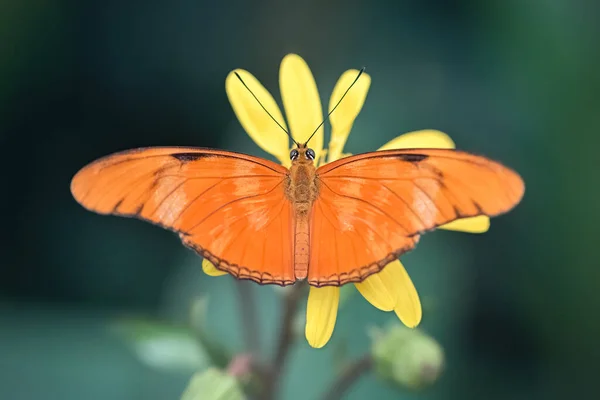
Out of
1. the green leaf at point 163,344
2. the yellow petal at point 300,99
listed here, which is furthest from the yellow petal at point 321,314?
the green leaf at point 163,344

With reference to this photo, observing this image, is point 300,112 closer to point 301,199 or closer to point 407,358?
point 301,199

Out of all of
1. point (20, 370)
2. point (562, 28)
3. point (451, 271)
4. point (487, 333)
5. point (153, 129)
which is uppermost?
point (562, 28)

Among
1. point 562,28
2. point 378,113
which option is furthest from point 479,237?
point 562,28

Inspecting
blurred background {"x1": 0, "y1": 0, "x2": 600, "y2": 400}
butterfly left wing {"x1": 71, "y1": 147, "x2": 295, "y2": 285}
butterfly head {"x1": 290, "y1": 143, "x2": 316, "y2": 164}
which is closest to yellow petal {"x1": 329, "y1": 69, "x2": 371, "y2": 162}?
butterfly head {"x1": 290, "y1": 143, "x2": 316, "y2": 164}

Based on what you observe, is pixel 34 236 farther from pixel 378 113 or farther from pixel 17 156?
pixel 378 113

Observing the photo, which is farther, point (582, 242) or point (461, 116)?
point (461, 116)

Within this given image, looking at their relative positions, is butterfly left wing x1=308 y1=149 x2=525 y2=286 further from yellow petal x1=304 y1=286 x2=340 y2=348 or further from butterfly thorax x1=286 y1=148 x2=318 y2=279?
yellow petal x1=304 y1=286 x2=340 y2=348

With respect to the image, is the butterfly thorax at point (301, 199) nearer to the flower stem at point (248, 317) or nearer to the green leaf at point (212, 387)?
the green leaf at point (212, 387)
